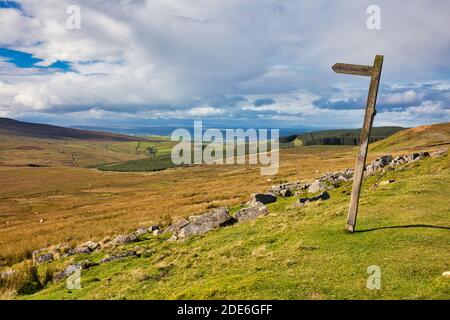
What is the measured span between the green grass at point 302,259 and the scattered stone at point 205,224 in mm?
1201

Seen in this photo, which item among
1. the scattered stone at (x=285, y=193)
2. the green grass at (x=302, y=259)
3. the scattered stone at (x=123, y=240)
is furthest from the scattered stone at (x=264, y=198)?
the scattered stone at (x=123, y=240)

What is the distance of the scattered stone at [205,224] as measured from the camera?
2292 centimetres

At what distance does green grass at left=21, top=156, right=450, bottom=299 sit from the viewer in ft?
35.3

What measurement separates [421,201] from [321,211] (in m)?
5.43

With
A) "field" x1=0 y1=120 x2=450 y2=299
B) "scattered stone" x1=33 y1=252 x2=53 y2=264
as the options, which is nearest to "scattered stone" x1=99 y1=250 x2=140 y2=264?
"field" x1=0 y1=120 x2=450 y2=299

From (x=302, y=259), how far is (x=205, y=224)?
1083cm

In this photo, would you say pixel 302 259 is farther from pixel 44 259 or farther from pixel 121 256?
pixel 44 259

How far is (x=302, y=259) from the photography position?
1361 centimetres

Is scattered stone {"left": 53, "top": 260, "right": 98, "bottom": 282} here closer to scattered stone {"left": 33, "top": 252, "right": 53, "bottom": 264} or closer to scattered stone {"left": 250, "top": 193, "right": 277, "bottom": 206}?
scattered stone {"left": 33, "top": 252, "right": 53, "bottom": 264}

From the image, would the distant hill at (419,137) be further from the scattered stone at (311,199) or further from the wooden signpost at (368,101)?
the wooden signpost at (368,101)
